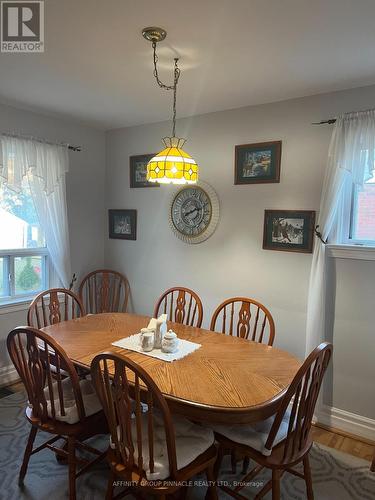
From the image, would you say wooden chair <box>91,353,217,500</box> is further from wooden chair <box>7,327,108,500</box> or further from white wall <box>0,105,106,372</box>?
white wall <box>0,105,106,372</box>

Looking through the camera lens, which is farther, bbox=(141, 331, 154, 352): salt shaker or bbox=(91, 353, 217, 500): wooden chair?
bbox=(141, 331, 154, 352): salt shaker

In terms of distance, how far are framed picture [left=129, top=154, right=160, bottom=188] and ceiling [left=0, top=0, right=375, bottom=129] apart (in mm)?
674

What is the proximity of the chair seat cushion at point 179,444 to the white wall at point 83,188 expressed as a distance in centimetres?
209

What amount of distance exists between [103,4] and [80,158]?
7.56ft

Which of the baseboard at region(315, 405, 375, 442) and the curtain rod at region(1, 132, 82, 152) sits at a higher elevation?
the curtain rod at region(1, 132, 82, 152)

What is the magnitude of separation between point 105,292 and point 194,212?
1388mm

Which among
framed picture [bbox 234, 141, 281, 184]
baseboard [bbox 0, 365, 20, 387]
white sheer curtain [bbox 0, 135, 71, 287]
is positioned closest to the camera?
framed picture [bbox 234, 141, 281, 184]

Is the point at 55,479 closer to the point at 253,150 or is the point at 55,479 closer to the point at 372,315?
the point at 372,315

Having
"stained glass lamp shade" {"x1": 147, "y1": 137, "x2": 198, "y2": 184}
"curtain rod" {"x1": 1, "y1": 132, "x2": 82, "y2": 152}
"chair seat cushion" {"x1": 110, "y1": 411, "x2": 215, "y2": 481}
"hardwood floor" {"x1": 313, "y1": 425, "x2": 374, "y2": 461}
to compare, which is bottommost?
"hardwood floor" {"x1": 313, "y1": 425, "x2": 374, "y2": 461}

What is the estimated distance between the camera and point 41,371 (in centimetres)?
178

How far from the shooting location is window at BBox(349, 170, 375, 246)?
8.32ft

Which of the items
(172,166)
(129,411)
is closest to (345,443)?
(129,411)

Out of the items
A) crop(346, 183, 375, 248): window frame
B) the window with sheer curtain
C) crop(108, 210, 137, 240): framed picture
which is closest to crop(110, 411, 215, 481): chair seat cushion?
crop(346, 183, 375, 248): window frame

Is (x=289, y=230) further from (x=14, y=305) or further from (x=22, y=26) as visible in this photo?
(x=14, y=305)
